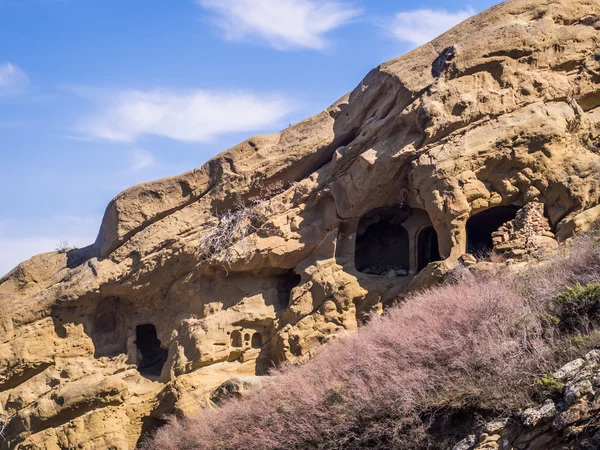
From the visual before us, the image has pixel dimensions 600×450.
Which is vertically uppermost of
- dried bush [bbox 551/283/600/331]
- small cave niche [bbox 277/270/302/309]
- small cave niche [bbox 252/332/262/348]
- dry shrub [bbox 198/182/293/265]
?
dry shrub [bbox 198/182/293/265]

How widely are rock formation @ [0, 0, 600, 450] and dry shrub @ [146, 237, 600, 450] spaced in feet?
5.05

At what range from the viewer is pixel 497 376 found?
9.93 metres

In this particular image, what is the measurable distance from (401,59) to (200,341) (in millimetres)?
6401

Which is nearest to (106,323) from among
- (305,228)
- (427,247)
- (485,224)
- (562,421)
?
(305,228)

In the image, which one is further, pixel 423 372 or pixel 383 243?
pixel 383 243

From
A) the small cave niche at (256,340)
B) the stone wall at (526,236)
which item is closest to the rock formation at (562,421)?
the stone wall at (526,236)

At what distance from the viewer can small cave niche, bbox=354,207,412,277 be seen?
16.0 meters

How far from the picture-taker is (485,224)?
15.3m

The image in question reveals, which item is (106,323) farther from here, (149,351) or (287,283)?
(287,283)

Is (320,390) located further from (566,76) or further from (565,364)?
(566,76)

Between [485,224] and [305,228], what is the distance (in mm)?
3294

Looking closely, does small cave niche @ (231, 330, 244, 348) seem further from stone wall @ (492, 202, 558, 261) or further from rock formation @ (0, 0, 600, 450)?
stone wall @ (492, 202, 558, 261)

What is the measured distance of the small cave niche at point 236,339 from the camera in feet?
52.6

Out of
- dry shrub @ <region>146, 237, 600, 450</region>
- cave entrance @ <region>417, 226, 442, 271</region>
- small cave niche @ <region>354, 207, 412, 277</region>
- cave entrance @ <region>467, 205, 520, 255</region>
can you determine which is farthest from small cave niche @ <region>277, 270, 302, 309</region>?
cave entrance @ <region>467, 205, 520, 255</region>
